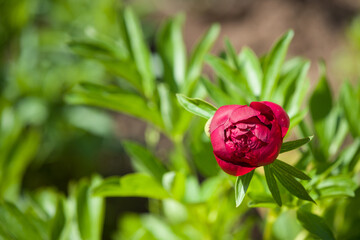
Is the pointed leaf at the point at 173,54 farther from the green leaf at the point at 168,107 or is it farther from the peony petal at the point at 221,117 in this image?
the peony petal at the point at 221,117

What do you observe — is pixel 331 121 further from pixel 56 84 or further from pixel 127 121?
pixel 127 121

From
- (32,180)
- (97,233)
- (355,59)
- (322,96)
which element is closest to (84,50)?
(97,233)

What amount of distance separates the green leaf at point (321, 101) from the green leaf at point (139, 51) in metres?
0.31

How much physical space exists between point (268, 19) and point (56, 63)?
1392 mm

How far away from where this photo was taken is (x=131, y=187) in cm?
70

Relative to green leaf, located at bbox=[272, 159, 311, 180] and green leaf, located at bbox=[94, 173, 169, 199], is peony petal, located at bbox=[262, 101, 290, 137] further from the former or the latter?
green leaf, located at bbox=[94, 173, 169, 199]

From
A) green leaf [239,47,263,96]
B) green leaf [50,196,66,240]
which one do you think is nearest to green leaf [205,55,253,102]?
green leaf [239,47,263,96]

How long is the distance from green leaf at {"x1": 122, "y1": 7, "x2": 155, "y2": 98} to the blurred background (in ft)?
0.25

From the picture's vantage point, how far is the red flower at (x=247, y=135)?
471 millimetres

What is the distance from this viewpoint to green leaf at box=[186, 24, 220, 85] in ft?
2.67

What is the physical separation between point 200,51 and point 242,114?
37 cm

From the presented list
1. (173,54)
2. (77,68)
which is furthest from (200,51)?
(77,68)

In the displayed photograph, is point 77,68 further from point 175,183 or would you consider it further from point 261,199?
point 261,199

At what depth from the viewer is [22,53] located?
171 centimetres
